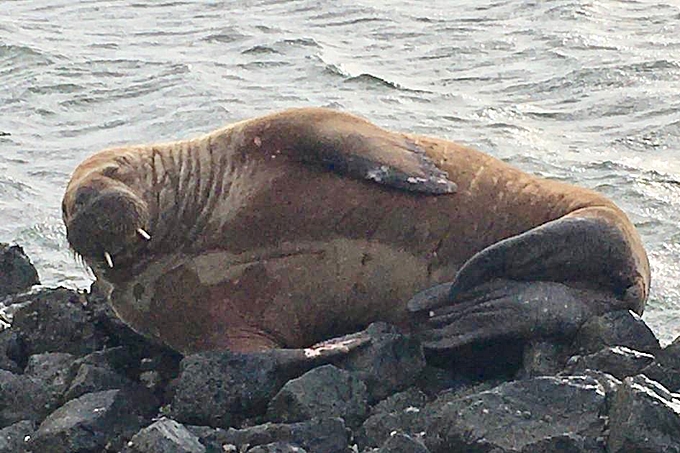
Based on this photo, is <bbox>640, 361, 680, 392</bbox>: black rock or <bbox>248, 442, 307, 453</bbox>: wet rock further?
<bbox>640, 361, 680, 392</bbox>: black rock

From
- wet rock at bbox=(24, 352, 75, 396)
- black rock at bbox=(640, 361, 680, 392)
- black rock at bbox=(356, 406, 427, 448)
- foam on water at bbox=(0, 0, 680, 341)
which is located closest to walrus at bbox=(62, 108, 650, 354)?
wet rock at bbox=(24, 352, 75, 396)

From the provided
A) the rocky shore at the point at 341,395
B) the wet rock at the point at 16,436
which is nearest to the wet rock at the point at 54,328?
the rocky shore at the point at 341,395

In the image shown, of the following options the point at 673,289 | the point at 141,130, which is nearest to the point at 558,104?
the point at 141,130

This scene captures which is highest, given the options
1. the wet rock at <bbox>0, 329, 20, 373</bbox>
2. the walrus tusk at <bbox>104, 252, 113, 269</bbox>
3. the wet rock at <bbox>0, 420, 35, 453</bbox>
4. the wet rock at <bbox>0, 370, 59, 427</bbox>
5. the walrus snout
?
the walrus snout

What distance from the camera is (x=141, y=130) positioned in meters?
13.8

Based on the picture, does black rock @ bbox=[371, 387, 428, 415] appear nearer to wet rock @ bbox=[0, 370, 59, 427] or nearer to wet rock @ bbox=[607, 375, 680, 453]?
wet rock @ bbox=[607, 375, 680, 453]

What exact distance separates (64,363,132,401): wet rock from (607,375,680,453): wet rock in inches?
83.0

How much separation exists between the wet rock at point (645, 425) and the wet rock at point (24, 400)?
7.60 ft

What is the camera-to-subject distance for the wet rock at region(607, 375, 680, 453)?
17.7 feet

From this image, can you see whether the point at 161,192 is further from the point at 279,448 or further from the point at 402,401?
the point at 279,448

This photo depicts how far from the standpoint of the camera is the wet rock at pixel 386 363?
6449 mm

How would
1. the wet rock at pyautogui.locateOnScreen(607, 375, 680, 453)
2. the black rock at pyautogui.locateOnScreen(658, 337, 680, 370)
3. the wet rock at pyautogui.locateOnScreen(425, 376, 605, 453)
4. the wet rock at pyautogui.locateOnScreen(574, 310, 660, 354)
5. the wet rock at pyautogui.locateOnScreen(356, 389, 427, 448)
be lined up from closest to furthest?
the wet rock at pyautogui.locateOnScreen(607, 375, 680, 453) < the wet rock at pyautogui.locateOnScreen(425, 376, 605, 453) < the wet rock at pyautogui.locateOnScreen(356, 389, 427, 448) < the black rock at pyautogui.locateOnScreen(658, 337, 680, 370) < the wet rock at pyautogui.locateOnScreen(574, 310, 660, 354)

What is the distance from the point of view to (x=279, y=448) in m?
5.72

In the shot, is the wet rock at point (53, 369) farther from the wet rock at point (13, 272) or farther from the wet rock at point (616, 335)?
the wet rock at point (616, 335)
